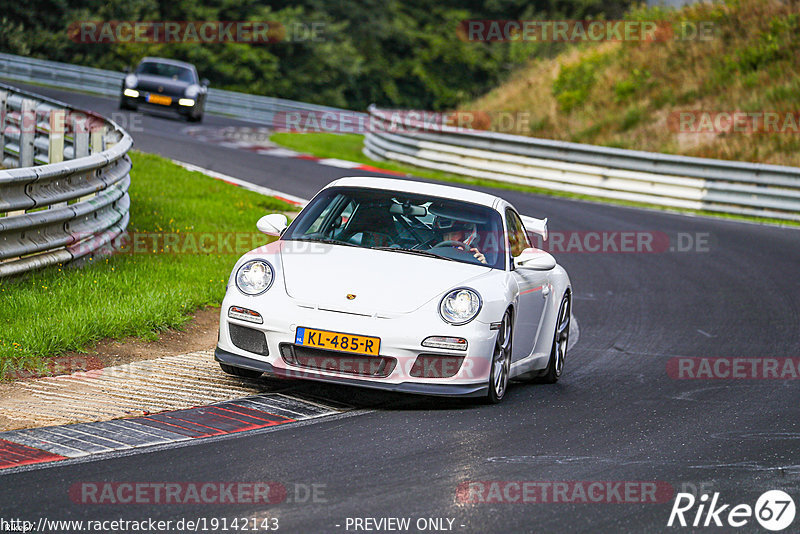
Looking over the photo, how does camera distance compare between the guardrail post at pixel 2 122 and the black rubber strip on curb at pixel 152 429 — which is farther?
the guardrail post at pixel 2 122

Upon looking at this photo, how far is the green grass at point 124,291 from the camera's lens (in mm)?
7516

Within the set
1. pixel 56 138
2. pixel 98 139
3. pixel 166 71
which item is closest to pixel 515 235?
pixel 98 139

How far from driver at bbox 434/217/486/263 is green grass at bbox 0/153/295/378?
90.5 inches

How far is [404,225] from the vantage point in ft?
25.3

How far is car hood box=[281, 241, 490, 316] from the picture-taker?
6703mm

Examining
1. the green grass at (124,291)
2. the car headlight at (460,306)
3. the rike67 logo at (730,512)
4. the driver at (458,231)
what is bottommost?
the green grass at (124,291)

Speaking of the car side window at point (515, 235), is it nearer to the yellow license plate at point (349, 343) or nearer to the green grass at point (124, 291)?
the yellow license plate at point (349, 343)

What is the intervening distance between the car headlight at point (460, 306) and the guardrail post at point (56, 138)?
824 cm

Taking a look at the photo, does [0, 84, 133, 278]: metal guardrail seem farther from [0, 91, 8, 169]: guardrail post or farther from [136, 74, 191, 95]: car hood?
[136, 74, 191, 95]: car hood

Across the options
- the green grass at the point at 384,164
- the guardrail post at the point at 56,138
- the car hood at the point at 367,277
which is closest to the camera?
the car hood at the point at 367,277


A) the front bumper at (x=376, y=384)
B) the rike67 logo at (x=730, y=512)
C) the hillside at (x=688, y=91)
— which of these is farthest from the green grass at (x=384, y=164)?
the rike67 logo at (x=730, y=512)

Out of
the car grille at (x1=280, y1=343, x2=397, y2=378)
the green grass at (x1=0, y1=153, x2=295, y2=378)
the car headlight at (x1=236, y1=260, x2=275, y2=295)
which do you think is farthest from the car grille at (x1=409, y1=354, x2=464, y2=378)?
the green grass at (x1=0, y1=153, x2=295, y2=378)

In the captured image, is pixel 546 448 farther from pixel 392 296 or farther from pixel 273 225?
pixel 273 225

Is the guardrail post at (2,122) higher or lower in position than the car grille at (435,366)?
higher
